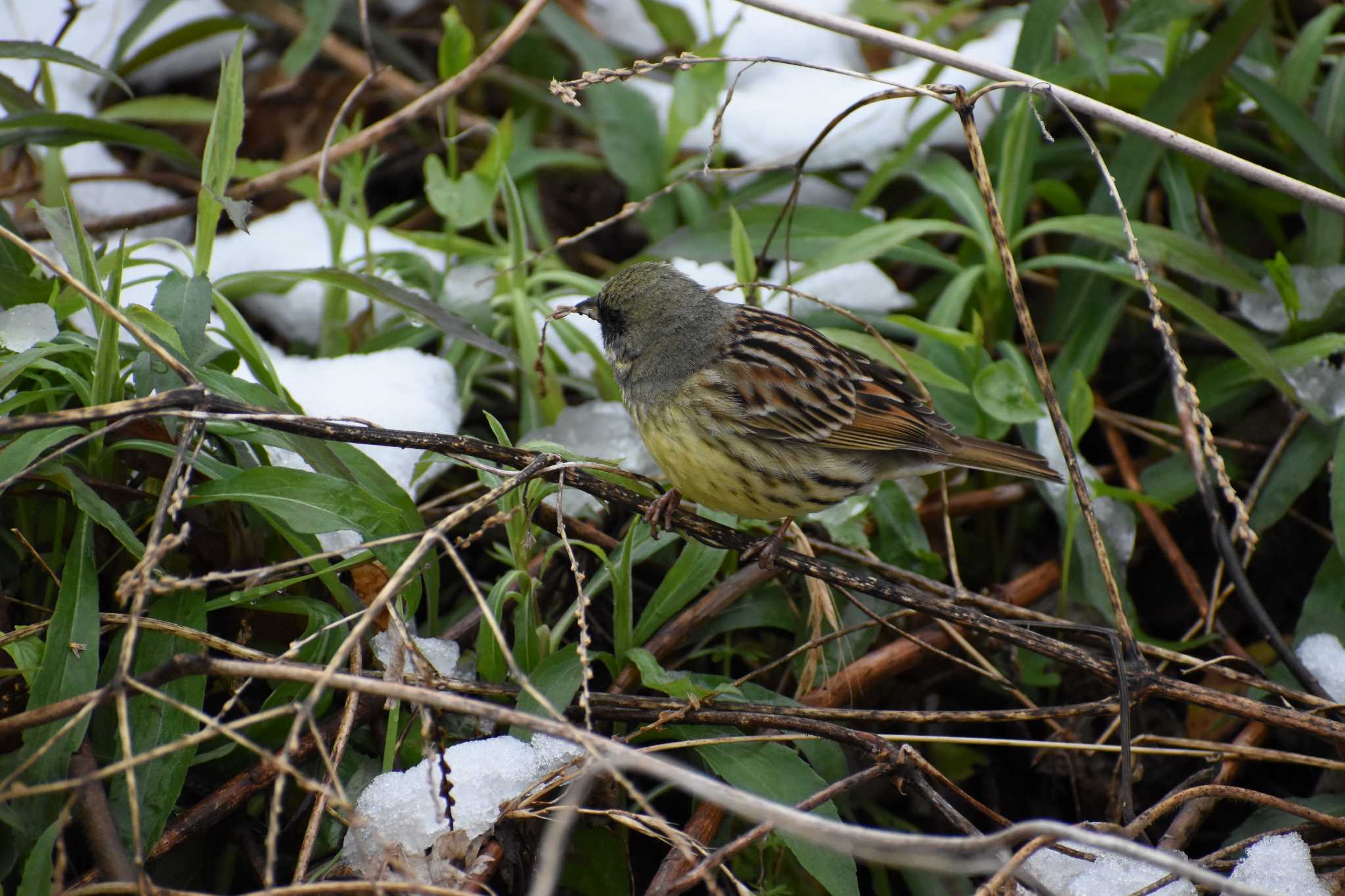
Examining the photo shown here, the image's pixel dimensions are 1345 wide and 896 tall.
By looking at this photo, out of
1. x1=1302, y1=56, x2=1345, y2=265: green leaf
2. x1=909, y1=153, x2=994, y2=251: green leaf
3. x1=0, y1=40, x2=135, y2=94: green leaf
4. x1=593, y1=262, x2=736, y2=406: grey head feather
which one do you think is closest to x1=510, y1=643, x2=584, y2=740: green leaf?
x1=593, y1=262, x2=736, y2=406: grey head feather

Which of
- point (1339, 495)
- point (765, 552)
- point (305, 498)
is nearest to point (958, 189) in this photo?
point (1339, 495)

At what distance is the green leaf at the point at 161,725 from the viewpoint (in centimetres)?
222

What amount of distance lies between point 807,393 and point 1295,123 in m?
1.93

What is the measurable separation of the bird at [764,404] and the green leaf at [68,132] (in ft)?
4.81

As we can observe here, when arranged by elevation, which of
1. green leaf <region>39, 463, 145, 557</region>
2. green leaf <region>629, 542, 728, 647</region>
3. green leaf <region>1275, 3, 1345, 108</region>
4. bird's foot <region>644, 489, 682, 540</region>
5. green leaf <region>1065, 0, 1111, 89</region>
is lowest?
green leaf <region>629, 542, 728, 647</region>

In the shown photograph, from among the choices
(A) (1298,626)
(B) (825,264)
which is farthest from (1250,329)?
(B) (825,264)

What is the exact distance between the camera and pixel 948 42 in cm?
437

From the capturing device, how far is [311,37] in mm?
3975

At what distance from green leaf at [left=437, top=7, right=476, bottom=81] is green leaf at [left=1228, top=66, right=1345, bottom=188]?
247cm

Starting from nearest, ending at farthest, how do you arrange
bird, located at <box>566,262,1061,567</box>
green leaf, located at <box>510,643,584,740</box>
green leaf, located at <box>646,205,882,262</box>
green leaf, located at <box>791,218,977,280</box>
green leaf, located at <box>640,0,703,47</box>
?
green leaf, located at <box>510,643,584,740</box>, bird, located at <box>566,262,1061,567</box>, green leaf, located at <box>791,218,977,280</box>, green leaf, located at <box>646,205,882,262</box>, green leaf, located at <box>640,0,703,47</box>

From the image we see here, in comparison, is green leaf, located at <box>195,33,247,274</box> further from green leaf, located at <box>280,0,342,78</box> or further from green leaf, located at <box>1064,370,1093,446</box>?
green leaf, located at <box>1064,370,1093,446</box>

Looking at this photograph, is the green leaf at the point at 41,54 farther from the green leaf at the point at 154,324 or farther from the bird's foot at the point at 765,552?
the bird's foot at the point at 765,552

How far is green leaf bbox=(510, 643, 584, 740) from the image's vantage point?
247cm

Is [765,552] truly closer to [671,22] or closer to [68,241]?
[68,241]
